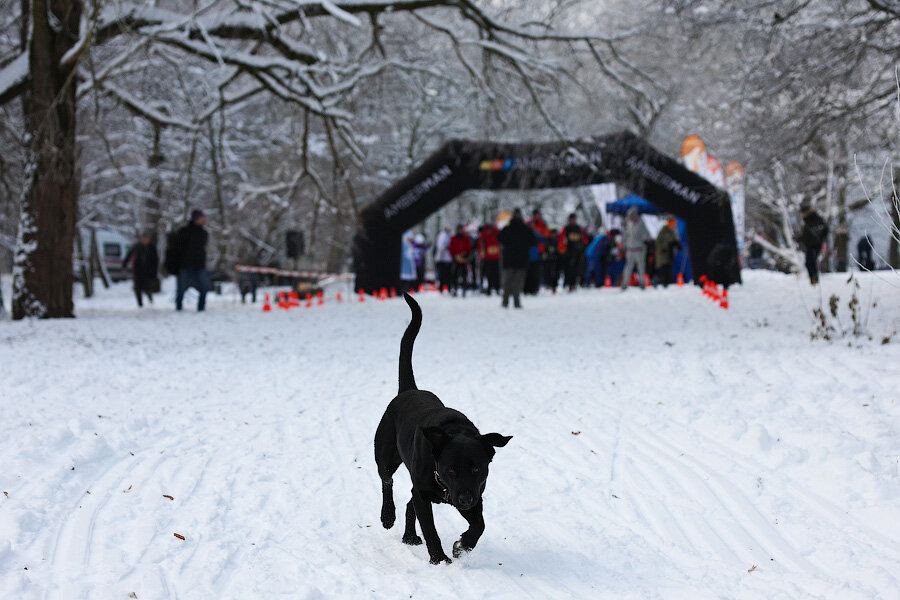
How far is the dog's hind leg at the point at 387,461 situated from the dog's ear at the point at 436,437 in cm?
63

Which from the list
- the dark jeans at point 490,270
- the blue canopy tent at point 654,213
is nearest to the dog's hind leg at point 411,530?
the dark jeans at point 490,270

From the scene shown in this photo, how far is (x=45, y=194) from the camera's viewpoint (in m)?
12.3

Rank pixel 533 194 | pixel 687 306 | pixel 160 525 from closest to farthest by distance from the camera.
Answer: pixel 160 525 < pixel 687 306 < pixel 533 194

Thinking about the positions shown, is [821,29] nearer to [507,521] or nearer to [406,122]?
[507,521]

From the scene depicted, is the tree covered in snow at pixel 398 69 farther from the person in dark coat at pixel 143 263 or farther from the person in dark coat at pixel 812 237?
the person in dark coat at pixel 143 263

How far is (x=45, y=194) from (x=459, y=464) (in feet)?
37.6

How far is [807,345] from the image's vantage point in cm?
848

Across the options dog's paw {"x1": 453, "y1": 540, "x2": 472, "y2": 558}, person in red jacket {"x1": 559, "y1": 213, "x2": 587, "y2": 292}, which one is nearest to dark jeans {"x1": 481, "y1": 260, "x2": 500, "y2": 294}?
person in red jacket {"x1": 559, "y1": 213, "x2": 587, "y2": 292}

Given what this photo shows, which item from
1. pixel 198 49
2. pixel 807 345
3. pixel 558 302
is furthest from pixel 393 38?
pixel 807 345

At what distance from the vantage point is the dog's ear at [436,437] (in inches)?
119

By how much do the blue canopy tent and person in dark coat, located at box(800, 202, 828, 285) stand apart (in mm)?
8334

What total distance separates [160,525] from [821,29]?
1001 cm

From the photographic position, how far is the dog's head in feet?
9.93

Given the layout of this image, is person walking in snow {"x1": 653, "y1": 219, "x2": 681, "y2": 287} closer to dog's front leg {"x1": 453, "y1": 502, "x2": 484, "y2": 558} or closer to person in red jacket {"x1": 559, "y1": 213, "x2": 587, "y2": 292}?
person in red jacket {"x1": 559, "y1": 213, "x2": 587, "y2": 292}
